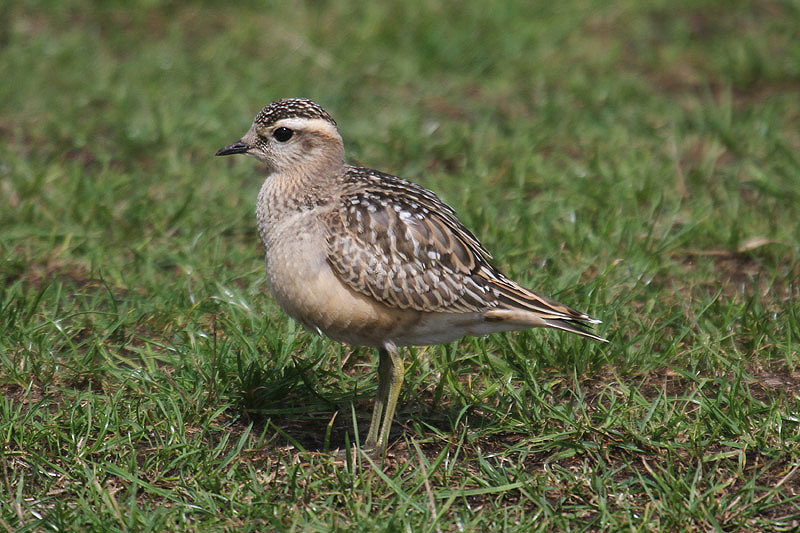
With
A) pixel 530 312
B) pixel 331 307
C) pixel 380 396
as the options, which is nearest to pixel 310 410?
pixel 380 396

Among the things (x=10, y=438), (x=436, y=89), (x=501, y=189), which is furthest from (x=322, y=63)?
(x=10, y=438)

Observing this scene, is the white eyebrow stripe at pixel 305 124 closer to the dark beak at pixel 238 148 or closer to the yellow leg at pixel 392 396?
the dark beak at pixel 238 148

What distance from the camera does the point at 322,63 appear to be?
1023cm

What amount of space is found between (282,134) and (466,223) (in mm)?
2290

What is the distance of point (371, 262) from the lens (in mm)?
5207

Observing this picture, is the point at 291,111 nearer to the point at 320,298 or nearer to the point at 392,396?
the point at 320,298

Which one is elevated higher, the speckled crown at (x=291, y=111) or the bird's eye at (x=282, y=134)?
the speckled crown at (x=291, y=111)

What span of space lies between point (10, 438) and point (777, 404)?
12.8 ft

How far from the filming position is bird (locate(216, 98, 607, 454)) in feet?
17.0

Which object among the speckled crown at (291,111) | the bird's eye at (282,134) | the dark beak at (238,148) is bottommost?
the dark beak at (238,148)

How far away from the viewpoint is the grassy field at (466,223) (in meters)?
5.10

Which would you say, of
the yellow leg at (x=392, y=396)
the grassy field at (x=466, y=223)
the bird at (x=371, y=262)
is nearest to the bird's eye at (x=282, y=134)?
the bird at (x=371, y=262)

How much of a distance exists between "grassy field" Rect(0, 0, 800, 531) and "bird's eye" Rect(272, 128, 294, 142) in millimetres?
1161

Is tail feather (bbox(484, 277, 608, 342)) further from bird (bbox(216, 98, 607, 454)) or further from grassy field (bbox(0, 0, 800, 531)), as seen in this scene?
grassy field (bbox(0, 0, 800, 531))
